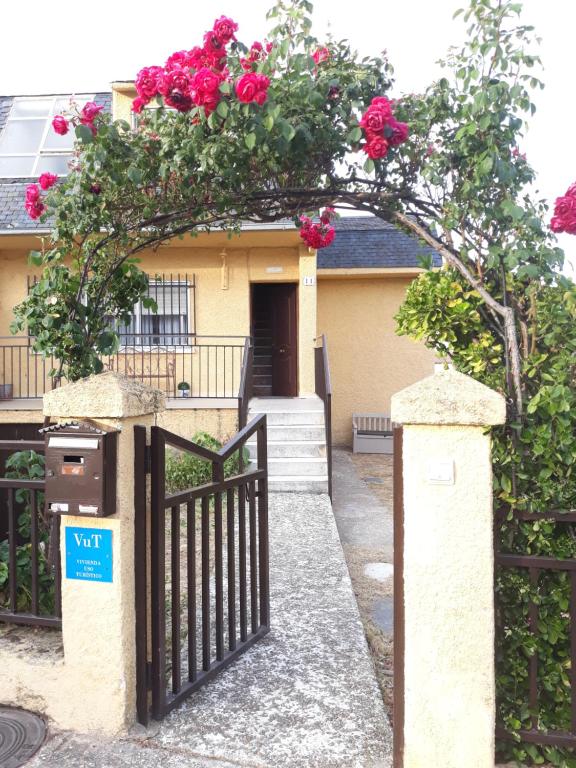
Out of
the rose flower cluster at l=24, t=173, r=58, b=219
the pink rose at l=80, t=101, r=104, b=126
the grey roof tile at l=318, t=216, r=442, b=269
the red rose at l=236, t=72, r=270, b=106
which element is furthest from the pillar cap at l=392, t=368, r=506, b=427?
the grey roof tile at l=318, t=216, r=442, b=269

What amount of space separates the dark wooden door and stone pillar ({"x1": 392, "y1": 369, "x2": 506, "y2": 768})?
9.15 meters

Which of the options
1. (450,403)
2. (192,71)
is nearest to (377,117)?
(192,71)

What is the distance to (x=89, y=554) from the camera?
2568 mm

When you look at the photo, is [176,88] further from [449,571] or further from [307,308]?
[307,308]

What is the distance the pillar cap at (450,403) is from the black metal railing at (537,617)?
0.47m

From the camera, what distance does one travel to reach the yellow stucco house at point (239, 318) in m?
9.12

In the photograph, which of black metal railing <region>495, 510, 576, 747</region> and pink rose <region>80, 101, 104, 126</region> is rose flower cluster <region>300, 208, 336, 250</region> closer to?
pink rose <region>80, 101, 104, 126</region>

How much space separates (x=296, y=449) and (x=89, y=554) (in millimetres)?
5389

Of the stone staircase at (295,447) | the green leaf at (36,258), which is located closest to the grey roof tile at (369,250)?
the stone staircase at (295,447)

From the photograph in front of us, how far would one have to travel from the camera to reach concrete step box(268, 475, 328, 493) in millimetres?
7285

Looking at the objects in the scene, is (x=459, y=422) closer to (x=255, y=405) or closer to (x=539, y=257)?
(x=539, y=257)

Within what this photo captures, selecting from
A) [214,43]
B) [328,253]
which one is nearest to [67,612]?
[214,43]

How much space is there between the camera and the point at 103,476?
2.47 m

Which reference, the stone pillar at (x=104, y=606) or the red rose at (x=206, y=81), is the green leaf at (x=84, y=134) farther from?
the stone pillar at (x=104, y=606)
